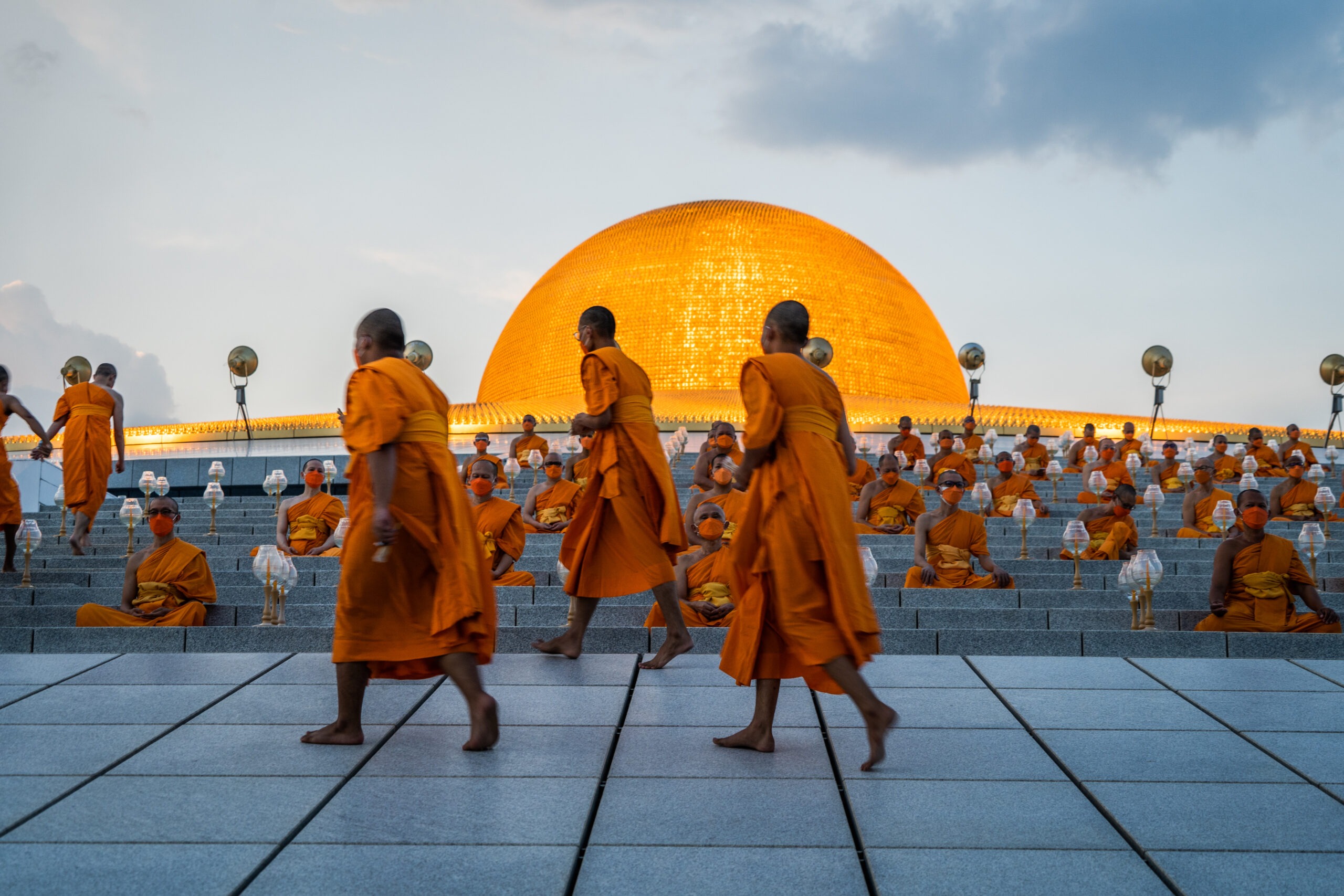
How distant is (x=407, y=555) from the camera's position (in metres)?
3.92

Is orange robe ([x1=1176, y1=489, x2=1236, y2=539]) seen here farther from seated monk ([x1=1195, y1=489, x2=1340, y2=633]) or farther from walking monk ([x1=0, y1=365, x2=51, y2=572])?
walking monk ([x1=0, y1=365, x2=51, y2=572])

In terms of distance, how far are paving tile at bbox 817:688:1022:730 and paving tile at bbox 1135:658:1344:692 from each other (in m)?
0.83

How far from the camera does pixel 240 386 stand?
18703mm

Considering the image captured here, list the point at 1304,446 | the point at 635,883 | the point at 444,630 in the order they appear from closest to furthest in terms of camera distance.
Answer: the point at 635,883 < the point at 444,630 < the point at 1304,446

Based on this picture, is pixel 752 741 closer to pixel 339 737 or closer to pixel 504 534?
pixel 339 737

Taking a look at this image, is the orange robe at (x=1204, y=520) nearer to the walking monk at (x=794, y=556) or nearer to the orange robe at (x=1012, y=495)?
the orange robe at (x=1012, y=495)

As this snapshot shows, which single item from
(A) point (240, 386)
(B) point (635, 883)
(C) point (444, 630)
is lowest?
(B) point (635, 883)

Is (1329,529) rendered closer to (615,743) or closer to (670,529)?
(670,529)

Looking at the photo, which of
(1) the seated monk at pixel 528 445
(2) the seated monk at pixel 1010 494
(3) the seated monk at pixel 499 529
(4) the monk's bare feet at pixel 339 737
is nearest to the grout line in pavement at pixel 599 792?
(4) the monk's bare feet at pixel 339 737

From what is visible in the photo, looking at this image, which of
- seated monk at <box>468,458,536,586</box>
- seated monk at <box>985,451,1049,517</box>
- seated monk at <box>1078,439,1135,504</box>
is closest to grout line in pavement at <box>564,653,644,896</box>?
seated monk at <box>468,458,536,586</box>

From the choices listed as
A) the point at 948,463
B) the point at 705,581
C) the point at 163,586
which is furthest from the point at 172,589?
the point at 948,463

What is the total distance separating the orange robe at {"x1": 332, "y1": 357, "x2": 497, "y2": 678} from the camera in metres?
3.84

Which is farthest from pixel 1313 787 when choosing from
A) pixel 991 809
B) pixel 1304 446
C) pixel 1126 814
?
pixel 1304 446

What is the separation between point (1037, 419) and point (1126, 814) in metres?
17.6
